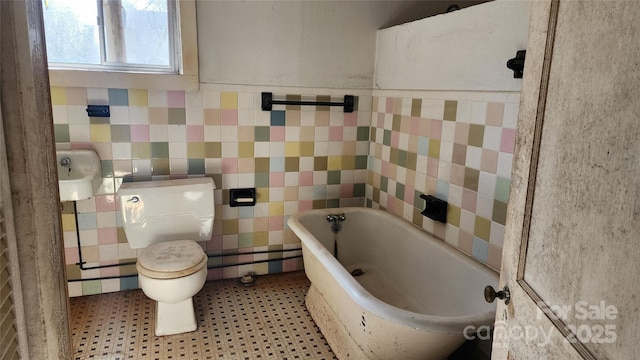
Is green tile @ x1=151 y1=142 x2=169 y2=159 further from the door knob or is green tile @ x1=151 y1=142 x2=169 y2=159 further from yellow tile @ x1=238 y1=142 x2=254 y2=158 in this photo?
the door knob

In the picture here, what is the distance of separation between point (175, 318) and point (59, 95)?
4.56 ft

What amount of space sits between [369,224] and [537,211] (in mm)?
1906

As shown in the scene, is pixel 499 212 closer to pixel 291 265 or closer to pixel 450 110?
pixel 450 110

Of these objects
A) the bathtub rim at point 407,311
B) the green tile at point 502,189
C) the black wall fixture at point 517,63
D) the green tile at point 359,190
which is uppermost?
the black wall fixture at point 517,63

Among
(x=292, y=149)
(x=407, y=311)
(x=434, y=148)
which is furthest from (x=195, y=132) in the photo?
(x=407, y=311)

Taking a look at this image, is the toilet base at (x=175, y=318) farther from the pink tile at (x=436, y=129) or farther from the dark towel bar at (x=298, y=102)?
the pink tile at (x=436, y=129)

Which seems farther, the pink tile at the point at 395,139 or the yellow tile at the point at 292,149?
the yellow tile at the point at 292,149

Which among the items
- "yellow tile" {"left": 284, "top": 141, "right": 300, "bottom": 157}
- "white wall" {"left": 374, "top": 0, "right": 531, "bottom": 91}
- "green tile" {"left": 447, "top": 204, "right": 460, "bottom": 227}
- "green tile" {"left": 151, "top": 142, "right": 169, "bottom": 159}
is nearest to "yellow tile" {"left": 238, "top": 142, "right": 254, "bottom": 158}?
"yellow tile" {"left": 284, "top": 141, "right": 300, "bottom": 157}

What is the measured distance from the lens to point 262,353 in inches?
85.7

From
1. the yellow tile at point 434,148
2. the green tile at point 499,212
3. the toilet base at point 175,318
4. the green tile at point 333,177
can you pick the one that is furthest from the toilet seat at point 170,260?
the green tile at point 499,212

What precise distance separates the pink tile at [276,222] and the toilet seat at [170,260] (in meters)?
0.65

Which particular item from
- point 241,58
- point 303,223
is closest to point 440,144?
point 303,223

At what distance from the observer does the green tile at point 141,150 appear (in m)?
2.58

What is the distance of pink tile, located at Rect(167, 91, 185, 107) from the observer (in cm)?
259
